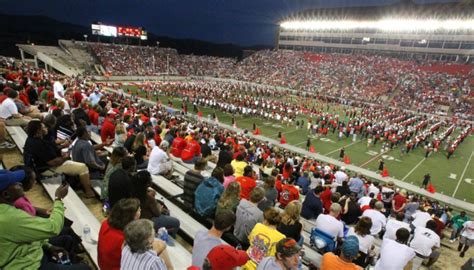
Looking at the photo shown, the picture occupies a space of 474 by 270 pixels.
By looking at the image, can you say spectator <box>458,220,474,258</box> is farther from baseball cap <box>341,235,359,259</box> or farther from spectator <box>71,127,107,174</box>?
spectator <box>71,127,107,174</box>

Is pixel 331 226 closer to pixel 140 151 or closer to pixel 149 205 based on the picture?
pixel 149 205

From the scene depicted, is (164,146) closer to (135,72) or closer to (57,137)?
(57,137)

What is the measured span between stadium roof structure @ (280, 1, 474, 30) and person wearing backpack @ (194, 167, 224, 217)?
74948 millimetres

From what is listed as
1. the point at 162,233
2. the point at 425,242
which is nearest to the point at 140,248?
the point at 162,233

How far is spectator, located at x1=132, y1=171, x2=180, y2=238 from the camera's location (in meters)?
4.35

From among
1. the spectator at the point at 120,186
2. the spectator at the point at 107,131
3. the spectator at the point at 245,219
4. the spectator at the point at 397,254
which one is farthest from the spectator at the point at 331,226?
the spectator at the point at 107,131

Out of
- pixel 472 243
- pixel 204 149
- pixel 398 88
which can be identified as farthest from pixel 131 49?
pixel 472 243

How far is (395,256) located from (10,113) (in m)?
10.3

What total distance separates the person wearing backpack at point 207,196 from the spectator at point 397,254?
2915mm

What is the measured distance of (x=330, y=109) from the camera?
43625mm

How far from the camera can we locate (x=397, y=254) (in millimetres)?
4777

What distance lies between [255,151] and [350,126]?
16914 millimetres

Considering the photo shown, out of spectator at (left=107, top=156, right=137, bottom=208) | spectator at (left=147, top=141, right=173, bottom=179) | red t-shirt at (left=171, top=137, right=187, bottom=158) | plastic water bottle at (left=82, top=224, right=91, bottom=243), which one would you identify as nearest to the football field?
red t-shirt at (left=171, top=137, right=187, bottom=158)

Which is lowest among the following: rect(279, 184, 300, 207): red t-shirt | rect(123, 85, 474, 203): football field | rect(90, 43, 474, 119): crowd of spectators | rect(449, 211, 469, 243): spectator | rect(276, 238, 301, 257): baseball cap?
rect(123, 85, 474, 203): football field
